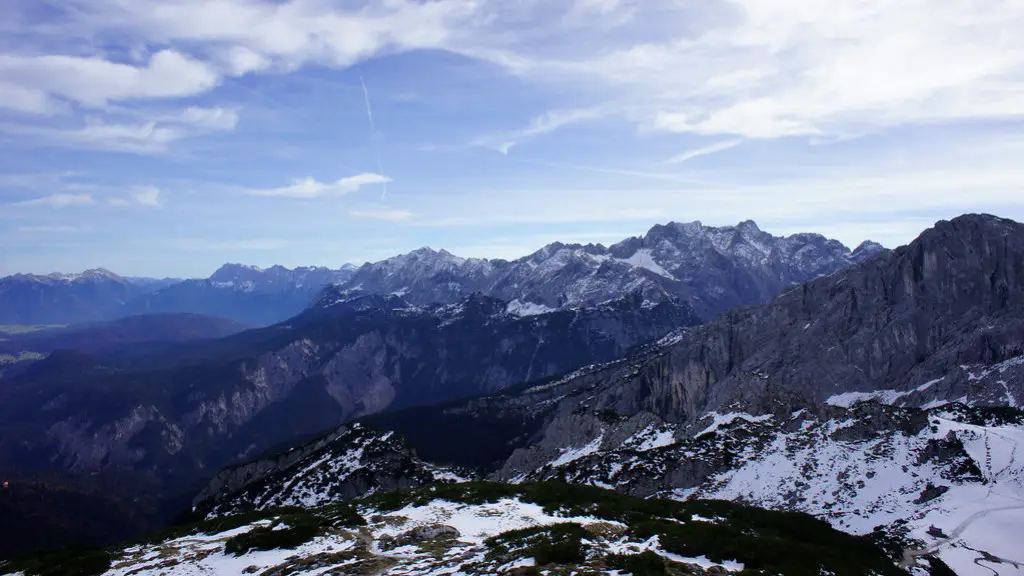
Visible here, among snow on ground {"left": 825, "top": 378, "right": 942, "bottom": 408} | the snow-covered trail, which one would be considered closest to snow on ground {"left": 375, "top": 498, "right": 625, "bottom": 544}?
the snow-covered trail

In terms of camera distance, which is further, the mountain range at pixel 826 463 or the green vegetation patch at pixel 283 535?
the mountain range at pixel 826 463

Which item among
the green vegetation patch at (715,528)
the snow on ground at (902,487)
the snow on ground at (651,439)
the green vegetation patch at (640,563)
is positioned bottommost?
the snow on ground at (651,439)

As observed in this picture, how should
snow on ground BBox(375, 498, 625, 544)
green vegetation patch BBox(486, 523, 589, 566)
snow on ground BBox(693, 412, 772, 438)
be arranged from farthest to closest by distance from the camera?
snow on ground BBox(693, 412, 772, 438), snow on ground BBox(375, 498, 625, 544), green vegetation patch BBox(486, 523, 589, 566)

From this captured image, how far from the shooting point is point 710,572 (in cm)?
2886

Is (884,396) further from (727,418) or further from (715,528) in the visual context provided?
(715,528)

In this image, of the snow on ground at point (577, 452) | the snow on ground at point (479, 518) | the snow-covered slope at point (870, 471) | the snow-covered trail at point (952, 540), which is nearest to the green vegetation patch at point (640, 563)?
the snow on ground at point (479, 518)

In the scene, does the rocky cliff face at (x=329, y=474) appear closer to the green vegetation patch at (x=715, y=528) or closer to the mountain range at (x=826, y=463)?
the mountain range at (x=826, y=463)

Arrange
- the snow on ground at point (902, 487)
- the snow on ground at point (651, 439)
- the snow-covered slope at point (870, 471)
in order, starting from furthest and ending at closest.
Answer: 1. the snow on ground at point (651, 439)
2. the snow-covered slope at point (870, 471)
3. the snow on ground at point (902, 487)

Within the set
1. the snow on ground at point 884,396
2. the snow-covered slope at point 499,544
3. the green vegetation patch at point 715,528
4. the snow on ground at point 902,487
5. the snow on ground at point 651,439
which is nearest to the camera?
the snow-covered slope at point 499,544

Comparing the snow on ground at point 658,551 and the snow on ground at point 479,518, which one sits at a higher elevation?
the snow on ground at point 658,551

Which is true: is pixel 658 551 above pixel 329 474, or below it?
above

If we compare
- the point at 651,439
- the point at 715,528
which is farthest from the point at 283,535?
the point at 651,439

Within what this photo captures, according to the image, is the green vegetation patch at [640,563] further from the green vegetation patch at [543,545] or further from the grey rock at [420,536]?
the grey rock at [420,536]

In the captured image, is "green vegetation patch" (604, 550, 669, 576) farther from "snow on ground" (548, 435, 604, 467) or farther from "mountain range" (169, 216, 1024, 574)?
"snow on ground" (548, 435, 604, 467)
